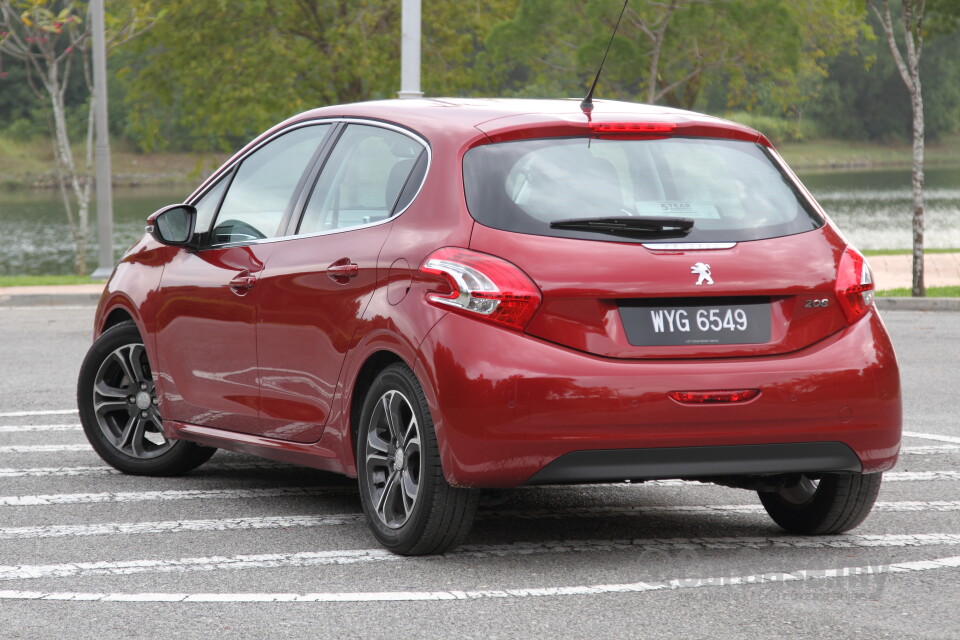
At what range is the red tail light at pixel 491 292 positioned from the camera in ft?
16.6

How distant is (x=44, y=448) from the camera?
26.4 feet

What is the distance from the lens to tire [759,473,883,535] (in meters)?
5.73

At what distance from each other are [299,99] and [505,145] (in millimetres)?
28314

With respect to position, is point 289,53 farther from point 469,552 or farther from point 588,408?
point 588,408

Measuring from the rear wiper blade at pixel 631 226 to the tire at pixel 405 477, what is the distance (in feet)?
2.51

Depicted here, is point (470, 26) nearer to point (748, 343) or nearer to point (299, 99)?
point (299, 99)

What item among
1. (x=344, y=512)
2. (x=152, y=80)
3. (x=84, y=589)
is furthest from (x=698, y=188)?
(x=152, y=80)

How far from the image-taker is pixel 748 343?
17.1ft

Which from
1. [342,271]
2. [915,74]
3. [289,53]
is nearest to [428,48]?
[289,53]

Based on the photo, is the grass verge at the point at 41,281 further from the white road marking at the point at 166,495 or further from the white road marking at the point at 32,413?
the white road marking at the point at 166,495

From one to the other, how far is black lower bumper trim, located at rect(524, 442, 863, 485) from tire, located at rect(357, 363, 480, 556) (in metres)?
0.34

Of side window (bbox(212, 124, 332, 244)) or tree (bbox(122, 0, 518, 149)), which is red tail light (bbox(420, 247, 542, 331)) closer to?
side window (bbox(212, 124, 332, 244))

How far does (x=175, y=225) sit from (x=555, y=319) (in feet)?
7.99

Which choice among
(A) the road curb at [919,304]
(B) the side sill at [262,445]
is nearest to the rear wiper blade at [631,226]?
(B) the side sill at [262,445]
